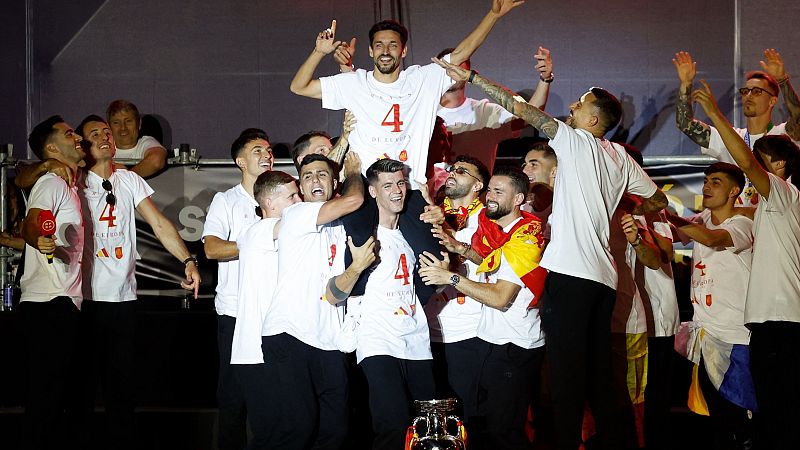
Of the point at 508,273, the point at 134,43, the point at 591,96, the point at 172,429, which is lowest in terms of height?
the point at 172,429

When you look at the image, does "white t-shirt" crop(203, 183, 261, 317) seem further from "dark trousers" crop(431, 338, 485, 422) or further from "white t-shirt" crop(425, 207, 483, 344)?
"dark trousers" crop(431, 338, 485, 422)

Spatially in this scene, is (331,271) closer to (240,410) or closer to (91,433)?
(240,410)

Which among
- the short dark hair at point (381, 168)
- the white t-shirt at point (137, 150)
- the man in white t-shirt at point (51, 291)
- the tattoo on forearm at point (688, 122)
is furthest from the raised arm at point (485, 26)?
the white t-shirt at point (137, 150)

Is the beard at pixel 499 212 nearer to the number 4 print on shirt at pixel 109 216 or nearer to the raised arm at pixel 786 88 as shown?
the raised arm at pixel 786 88

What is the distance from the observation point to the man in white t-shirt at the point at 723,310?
677 cm

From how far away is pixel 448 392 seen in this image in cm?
689

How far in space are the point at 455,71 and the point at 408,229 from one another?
1027mm

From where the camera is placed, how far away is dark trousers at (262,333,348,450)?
5.74 meters

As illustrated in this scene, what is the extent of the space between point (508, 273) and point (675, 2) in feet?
14.4

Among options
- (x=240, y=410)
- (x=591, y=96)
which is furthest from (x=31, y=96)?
(x=591, y=96)

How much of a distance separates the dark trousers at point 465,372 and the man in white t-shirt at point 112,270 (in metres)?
1.86

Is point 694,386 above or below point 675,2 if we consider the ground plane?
below

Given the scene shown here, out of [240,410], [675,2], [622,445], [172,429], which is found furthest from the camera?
[675,2]

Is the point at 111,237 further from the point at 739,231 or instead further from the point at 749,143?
the point at 749,143
